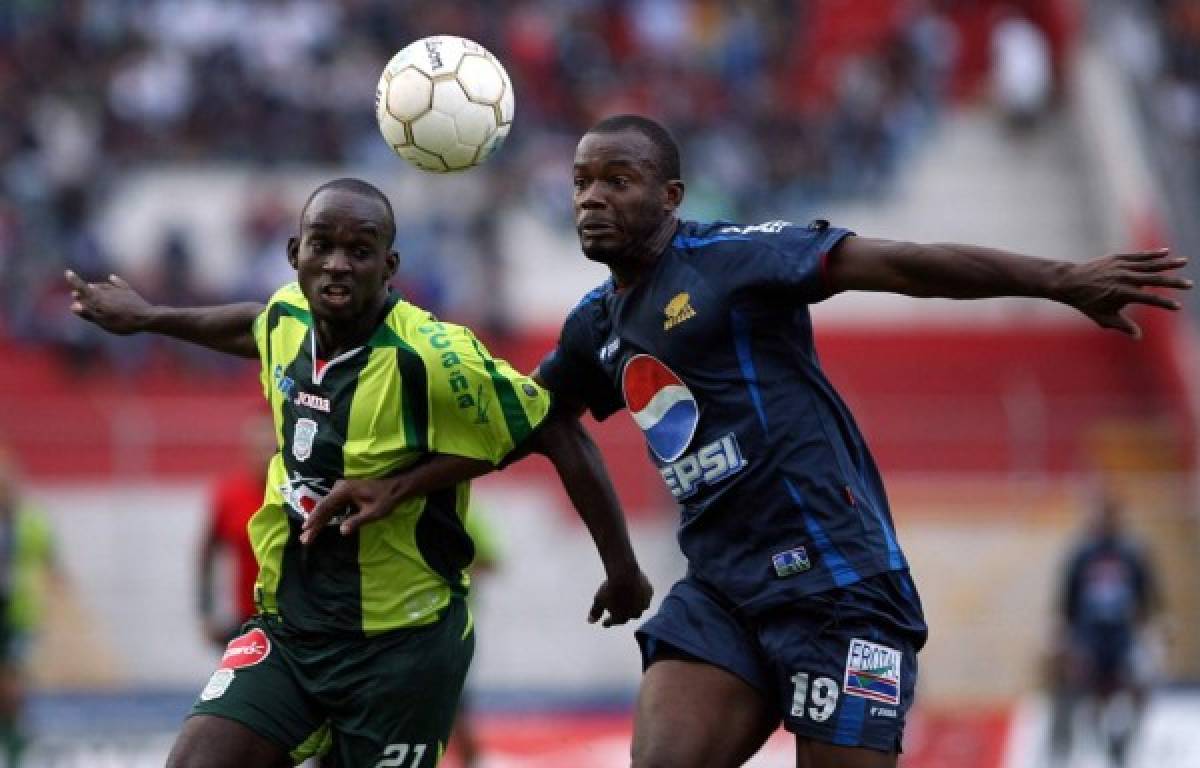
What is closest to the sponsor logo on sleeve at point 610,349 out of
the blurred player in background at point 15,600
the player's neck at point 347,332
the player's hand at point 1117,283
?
the player's neck at point 347,332

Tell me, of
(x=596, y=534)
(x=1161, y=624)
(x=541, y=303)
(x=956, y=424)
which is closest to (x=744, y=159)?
(x=541, y=303)

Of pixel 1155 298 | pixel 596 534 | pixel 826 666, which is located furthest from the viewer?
pixel 596 534

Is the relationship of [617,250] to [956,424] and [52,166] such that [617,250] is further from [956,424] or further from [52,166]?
[52,166]

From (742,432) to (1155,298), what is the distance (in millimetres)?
1351

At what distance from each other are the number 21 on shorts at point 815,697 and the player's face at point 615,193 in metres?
1.45

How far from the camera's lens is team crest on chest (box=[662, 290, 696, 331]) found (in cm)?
639

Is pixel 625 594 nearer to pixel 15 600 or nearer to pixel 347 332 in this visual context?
pixel 347 332

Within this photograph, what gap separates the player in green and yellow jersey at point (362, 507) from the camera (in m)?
6.47

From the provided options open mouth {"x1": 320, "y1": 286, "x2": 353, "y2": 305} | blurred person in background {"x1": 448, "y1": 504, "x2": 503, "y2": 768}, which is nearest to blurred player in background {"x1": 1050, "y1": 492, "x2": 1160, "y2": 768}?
blurred person in background {"x1": 448, "y1": 504, "x2": 503, "y2": 768}

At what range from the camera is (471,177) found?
74.8ft

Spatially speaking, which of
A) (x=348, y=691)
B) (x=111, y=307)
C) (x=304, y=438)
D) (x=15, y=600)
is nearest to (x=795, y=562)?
(x=348, y=691)

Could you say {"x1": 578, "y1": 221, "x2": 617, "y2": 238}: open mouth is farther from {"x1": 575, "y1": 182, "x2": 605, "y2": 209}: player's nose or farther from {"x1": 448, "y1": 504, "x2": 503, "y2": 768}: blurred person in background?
{"x1": 448, "y1": 504, "x2": 503, "y2": 768}: blurred person in background

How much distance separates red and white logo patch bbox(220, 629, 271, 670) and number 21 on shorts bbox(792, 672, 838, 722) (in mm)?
1687

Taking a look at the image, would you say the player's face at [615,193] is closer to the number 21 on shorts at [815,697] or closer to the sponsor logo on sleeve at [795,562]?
the sponsor logo on sleeve at [795,562]
